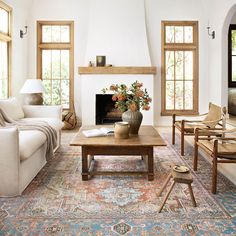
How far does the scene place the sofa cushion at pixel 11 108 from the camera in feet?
15.1

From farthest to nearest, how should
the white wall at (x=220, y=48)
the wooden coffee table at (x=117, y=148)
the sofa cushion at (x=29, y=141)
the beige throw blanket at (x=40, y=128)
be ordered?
1. the white wall at (x=220, y=48)
2. the beige throw blanket at (x=40, y=128)
3. the wooden coffee table at (x=117, y=148)
4. the sofa cushion at (x=29, y=141)

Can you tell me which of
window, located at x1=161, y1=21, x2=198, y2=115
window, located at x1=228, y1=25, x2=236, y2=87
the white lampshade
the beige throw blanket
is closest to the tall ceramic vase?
the beige throw blanket

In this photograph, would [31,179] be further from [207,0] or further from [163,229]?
[207,0]

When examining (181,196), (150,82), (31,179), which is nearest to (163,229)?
(181,196)

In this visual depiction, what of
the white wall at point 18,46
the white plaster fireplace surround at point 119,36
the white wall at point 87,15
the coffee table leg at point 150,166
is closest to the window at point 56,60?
the white wall at point 87,15

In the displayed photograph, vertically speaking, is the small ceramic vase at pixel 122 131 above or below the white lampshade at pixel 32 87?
below

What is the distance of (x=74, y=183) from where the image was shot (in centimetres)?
336

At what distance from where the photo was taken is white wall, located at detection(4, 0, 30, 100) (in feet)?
22.2

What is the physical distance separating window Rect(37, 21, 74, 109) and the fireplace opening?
79 cm

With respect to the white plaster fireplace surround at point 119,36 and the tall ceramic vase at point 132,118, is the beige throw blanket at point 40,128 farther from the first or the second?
the white plaster fireplace surround at point 119,36

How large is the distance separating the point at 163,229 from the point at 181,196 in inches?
28.8

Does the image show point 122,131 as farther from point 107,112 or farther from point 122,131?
point 107,112

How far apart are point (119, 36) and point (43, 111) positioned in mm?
3119

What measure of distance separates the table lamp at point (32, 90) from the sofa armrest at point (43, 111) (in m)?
0.50
